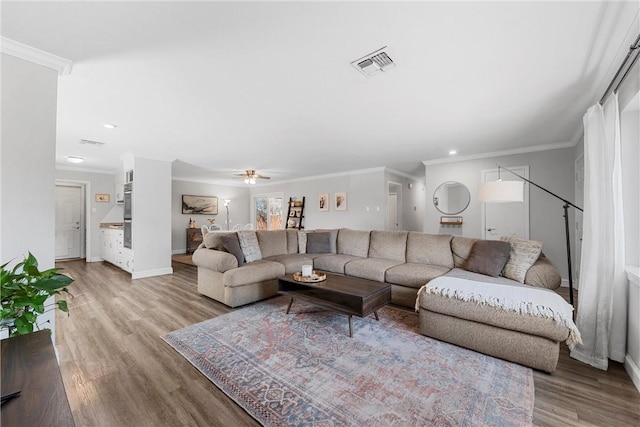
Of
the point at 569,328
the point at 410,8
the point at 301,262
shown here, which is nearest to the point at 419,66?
the point at 410,8

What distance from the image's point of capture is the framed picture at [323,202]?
24.7ft

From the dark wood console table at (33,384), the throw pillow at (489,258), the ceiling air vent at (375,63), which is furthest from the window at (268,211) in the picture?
the dark wood console table at (33,384)

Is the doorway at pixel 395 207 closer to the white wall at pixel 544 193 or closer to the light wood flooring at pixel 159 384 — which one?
the white wall at pixel 544 193

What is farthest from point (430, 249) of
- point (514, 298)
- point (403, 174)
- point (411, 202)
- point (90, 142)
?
point (90, 142)

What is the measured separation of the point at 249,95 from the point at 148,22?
103 centimetres

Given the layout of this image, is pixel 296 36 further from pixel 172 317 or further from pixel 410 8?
pixel 172 317

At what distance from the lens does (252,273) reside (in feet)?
10.8

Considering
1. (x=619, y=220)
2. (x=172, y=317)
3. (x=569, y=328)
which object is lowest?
(x=172, y=317)

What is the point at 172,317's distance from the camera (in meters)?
2.90

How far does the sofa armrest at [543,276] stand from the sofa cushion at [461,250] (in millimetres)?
704

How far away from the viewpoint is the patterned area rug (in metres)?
1.52

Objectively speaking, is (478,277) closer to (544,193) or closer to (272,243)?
(544,193)

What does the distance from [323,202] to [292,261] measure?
388cm

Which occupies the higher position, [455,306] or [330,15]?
[330,15]
